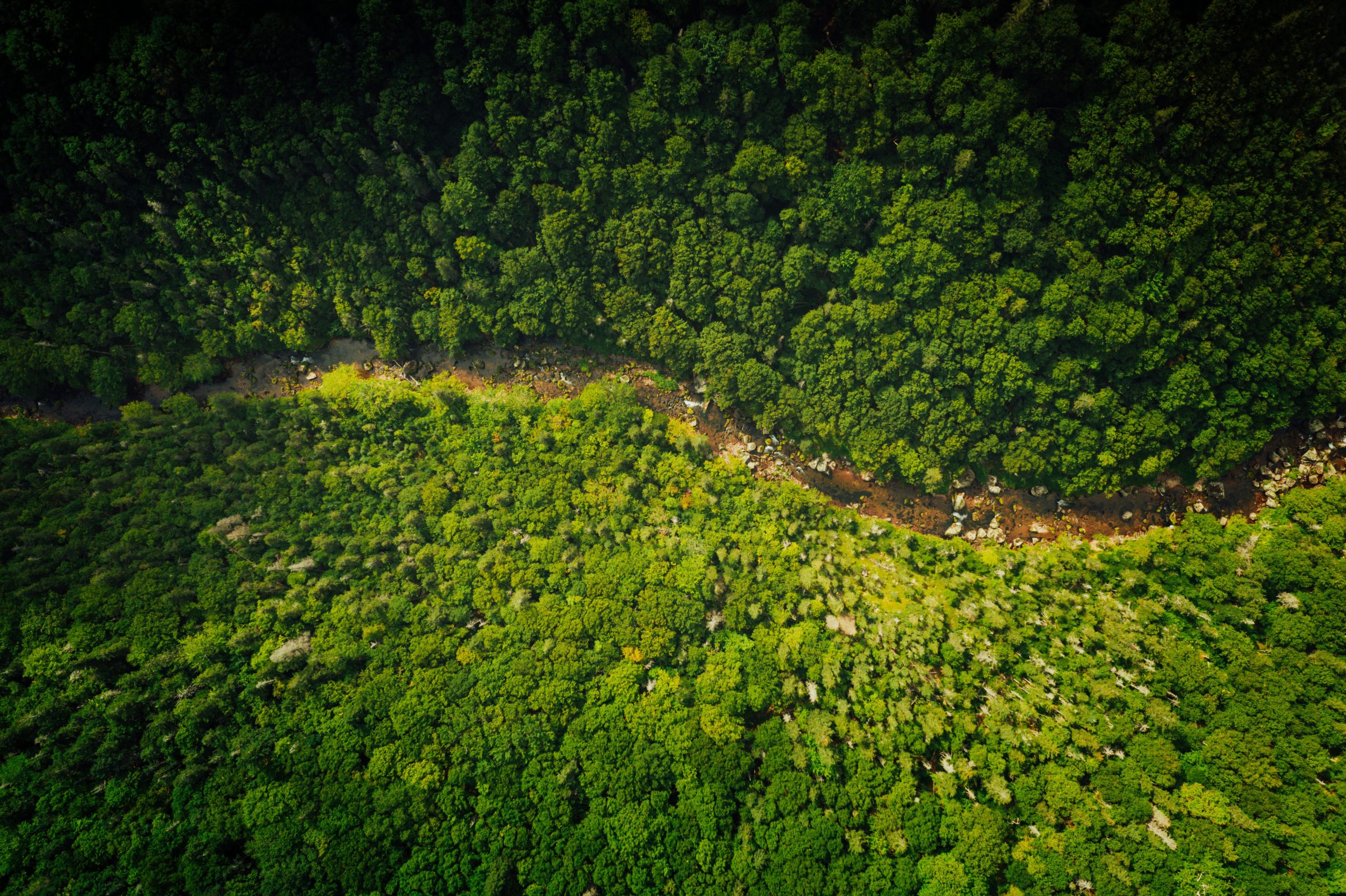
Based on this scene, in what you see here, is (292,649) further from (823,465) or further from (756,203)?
(756,203)

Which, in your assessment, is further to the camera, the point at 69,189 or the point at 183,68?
the point at 69,189

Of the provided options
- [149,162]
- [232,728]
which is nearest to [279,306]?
[149,162]

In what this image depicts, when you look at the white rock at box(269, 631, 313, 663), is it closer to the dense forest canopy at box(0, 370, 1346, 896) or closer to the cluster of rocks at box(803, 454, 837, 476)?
the dense forest canopy at box(0, 370, 1346, 896)

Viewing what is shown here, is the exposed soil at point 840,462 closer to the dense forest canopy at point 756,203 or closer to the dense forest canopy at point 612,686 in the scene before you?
the dense forest canopy at point 756,203

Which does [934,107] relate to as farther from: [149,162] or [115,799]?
[115,799]

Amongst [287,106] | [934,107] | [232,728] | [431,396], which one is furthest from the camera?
[431,396]

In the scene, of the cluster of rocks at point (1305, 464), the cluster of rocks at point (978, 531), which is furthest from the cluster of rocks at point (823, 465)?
the cluster of rocks at point (1305, 464)

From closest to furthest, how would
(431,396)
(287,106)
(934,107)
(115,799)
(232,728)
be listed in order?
(115,799) < (232,728) < (934,107) < (287,106) < (431,396)
